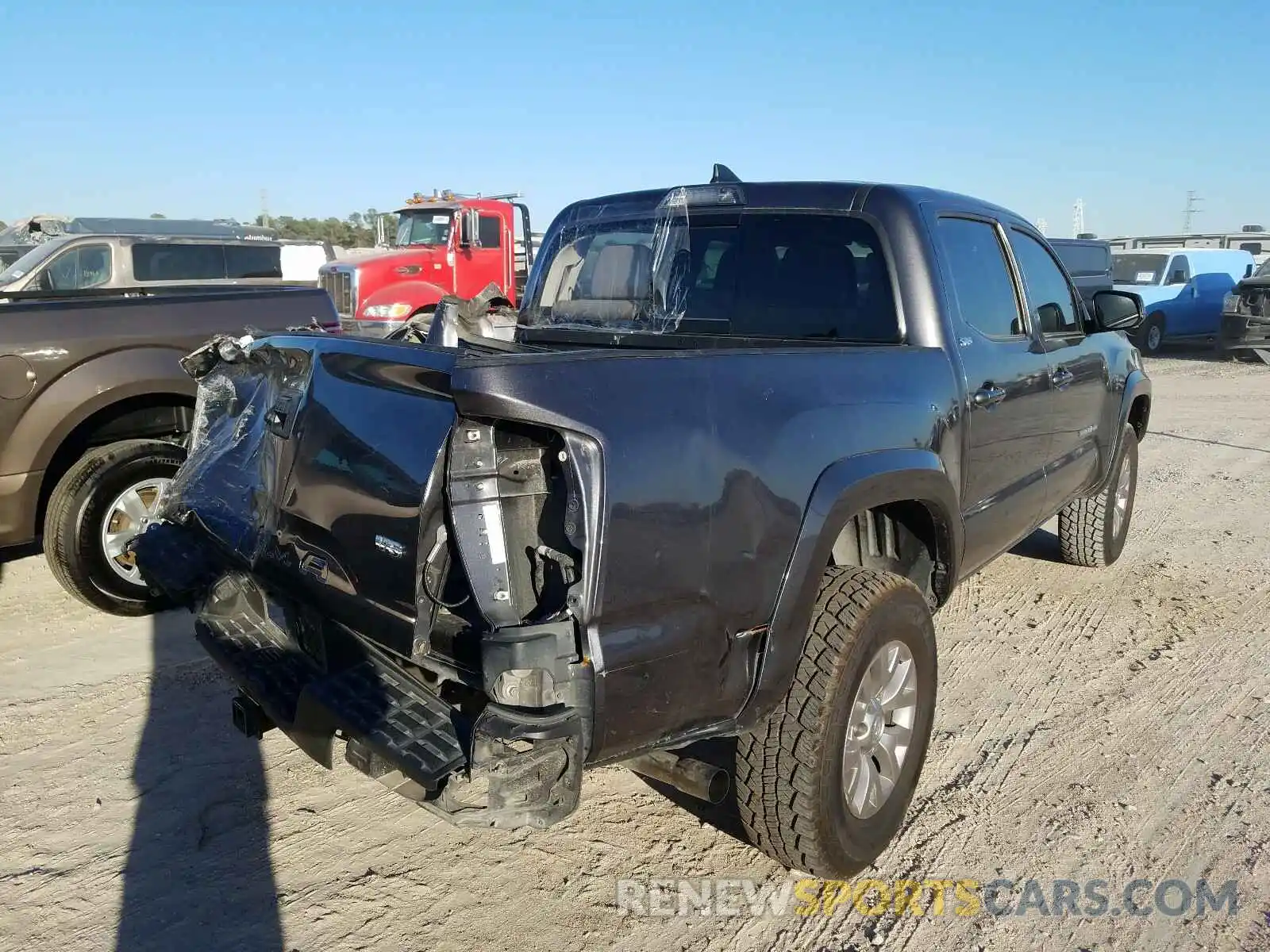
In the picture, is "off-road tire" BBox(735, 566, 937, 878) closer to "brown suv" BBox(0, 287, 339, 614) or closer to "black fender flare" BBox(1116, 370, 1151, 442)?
"black fender flare" BBox(1116, 370, 1151, 442)

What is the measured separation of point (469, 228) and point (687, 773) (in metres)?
13.7

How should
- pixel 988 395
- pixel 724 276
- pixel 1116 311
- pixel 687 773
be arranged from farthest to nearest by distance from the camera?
pixel 1116 311
pixel 724 276
pixel 988 395
pixel 687 773

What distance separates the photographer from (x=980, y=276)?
3.94 meters

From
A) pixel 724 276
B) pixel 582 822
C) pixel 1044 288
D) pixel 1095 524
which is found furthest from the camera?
pixel 1095 524

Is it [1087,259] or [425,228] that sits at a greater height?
[425,228]

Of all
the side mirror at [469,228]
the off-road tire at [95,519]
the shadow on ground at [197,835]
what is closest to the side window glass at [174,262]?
the side mirror at [469,228]

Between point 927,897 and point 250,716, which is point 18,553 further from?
point 927,897

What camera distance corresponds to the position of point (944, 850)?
3.10 m

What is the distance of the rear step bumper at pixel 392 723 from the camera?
2154mm

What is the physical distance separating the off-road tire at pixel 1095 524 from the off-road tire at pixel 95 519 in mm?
4862

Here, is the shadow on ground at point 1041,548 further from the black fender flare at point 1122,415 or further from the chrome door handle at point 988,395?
the chrome door handle at point 988,395

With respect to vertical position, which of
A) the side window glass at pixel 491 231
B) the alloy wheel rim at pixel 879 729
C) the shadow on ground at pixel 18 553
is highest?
the side window glass at pixel 491 231

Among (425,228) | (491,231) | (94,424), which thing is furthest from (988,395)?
(425,228)

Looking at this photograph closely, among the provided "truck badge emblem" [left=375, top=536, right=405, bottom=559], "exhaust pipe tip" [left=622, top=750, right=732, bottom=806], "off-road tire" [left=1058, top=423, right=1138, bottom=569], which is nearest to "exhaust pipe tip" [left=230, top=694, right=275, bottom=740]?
"truck badge emblem" [left=375, top=536, right=405, bottom=559]
